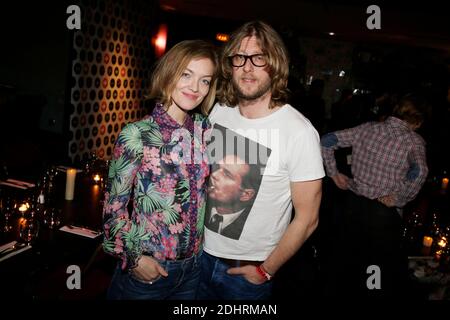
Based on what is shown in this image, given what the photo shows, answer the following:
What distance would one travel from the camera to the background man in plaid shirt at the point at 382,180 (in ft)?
9.60

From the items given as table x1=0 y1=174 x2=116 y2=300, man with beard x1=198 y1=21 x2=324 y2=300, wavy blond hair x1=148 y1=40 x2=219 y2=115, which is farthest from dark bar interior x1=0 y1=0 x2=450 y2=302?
wavy blond hair x1=148 y1=40 x2=219 y2=115

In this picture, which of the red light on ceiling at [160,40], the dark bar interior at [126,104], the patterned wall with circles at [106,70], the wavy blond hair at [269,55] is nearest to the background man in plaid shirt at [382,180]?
the dark bar interior at [126,104]

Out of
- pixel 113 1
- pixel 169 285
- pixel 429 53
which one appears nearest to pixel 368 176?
pixel 169 285

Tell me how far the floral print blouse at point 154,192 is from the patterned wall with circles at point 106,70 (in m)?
4.00

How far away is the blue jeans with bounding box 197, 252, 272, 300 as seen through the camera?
1.81 m

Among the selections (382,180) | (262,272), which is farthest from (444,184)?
(262,272)

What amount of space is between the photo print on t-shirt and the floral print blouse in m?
0.15

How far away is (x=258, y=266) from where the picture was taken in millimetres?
1782

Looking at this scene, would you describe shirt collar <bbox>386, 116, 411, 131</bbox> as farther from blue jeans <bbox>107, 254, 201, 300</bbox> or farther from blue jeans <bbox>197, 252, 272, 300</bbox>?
blue jeans <bbox>107, 254, 201, 300</bbox>

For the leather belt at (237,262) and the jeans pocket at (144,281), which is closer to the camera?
the jeans pocket at (144,281)

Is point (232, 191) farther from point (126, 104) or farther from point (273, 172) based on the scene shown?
point (126, 104)

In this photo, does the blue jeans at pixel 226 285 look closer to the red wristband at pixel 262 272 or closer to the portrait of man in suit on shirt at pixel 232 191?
the red wristband at pixel 262 272
